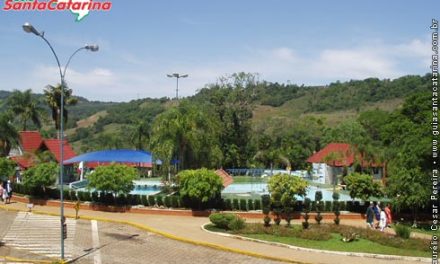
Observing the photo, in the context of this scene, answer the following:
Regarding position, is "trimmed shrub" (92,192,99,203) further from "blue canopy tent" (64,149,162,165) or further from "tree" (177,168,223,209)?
"blue canopy tent" (64,149,162,165)

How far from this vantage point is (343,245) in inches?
Answer: 928

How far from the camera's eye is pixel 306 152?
72875 millimetres

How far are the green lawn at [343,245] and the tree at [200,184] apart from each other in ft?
20.3

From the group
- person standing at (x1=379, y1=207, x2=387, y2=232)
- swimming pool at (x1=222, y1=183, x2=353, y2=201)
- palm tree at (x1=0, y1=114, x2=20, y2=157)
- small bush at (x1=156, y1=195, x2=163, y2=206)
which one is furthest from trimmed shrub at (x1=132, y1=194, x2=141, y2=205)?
palm tree at (x1=0, y1=114, x2=20, y2=157)

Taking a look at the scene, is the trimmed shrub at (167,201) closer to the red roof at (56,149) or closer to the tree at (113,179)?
the tree at (113,179)

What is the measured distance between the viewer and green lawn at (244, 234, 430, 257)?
22.4 m

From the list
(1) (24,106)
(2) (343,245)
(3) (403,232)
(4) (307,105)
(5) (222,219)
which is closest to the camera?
(2) (343,245)

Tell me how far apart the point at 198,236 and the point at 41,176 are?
1494 centimetres

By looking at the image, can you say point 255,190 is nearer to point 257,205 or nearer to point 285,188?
point 257,205

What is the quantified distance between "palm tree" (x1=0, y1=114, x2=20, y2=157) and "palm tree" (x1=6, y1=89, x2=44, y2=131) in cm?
1223

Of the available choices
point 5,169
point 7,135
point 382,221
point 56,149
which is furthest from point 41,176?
point 382,221

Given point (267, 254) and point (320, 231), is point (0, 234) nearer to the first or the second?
point (267, 254)

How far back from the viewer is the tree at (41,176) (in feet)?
116

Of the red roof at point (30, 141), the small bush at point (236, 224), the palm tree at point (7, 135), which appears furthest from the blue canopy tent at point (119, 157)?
the small bush at point (236, 224)
